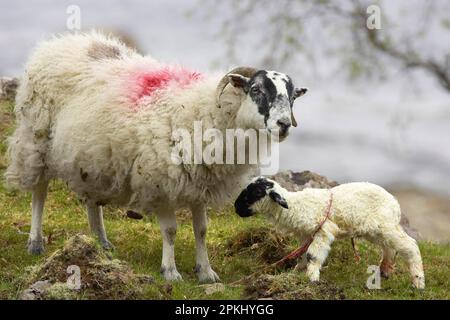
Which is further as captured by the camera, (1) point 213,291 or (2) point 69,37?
(2) point 69,37

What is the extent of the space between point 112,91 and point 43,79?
3.99ft

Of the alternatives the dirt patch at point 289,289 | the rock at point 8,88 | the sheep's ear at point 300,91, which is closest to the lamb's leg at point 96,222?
the sheep's ear at point 300,91

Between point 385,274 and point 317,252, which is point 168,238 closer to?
point 317,252

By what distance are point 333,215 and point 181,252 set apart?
2.39 meters

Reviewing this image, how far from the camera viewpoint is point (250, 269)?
10.0m

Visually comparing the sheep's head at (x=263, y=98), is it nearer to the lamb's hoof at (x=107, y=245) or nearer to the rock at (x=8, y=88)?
the lamb's hoof at (x=107, y=245)

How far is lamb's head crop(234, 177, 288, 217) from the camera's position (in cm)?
917

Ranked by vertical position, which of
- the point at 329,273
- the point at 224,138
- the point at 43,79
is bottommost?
the point at 329,273

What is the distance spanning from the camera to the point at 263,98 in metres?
8.62

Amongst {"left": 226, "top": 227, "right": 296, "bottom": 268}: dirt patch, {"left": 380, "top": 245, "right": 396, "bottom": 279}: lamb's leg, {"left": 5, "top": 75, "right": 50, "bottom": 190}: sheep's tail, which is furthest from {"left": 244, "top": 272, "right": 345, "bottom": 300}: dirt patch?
{"left": 5, "top": 75, "right": 50, "bottom": 190}: sheep's tail

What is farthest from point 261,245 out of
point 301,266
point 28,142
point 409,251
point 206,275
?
point 28,142

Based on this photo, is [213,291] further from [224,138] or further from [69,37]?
[69,37]

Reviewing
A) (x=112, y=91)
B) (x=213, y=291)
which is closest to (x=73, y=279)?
(x=213, y=291)

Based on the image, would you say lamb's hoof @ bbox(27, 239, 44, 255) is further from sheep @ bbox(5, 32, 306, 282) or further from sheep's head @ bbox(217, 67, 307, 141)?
sheep's head @ bbox(217, 67, 307, 141)
